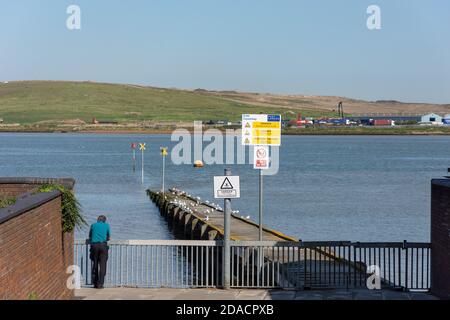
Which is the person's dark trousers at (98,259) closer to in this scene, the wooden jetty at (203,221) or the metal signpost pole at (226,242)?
the metal signpost pole at (226,242)

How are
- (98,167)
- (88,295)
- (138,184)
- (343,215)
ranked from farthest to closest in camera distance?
(98,167) → (138,184) → (343,215) → (88,295)

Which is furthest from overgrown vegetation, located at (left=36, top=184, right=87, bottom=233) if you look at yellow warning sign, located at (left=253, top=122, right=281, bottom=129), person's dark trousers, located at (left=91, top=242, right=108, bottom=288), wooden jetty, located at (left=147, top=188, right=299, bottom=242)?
wooden jetty, located at (left=147, top=188, right=299, bottom=242)

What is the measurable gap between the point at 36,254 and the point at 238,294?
5.21m

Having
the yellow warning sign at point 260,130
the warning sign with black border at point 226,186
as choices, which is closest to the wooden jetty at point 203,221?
the yellow warning sign at point 260,130

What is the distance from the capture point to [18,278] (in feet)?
46.0

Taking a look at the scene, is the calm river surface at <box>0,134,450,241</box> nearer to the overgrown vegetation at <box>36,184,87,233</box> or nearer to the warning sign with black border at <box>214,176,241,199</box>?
the warning sign with black border at <box>214,176,241,199</box>

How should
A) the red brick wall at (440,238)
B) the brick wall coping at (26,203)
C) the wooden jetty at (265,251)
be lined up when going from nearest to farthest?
the brick wall coping at (26,203), the red brick wall at (440,238), the wooden jetty at (265,251)

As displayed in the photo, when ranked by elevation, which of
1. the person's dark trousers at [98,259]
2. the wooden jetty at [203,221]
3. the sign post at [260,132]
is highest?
the sign post at [260,132]

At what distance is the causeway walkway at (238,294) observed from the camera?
18.7m

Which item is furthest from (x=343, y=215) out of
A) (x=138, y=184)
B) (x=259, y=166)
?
(x=259, y=166)

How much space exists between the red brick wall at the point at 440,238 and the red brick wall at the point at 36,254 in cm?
698

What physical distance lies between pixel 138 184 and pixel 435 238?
2941 inches

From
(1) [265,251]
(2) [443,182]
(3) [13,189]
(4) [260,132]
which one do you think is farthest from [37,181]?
(1) [265,251]
